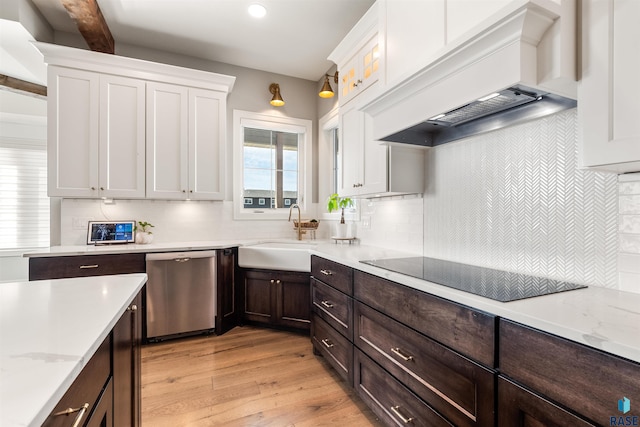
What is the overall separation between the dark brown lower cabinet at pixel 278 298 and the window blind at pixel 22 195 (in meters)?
3.38

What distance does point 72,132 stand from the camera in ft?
9.00

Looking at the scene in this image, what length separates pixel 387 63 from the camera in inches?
77.1

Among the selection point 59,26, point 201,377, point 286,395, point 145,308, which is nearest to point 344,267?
point 286,395

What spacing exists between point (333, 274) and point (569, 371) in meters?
1.48

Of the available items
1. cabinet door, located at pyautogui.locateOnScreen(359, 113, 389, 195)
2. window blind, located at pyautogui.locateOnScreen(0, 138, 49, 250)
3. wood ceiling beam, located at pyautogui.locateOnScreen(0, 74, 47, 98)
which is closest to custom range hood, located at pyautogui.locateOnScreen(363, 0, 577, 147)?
cabinet door, located at pyautogui.locateOnScreen(359, 113, 389, 195)

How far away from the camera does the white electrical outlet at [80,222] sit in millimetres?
2949

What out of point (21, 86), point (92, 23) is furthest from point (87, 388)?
point (21, 86)

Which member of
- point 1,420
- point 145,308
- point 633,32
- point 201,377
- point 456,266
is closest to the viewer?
point 1,420

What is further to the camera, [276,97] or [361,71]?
[276,97]

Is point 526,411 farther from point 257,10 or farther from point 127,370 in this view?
point 257,10

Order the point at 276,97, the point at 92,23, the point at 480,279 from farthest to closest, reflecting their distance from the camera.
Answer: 1. the point at 276,97
2. the point at 92,23
3. the point at 480,279

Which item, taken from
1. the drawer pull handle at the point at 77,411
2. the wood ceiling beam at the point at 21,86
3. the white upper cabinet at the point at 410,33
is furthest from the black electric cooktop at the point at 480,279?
the wood ceiling beam at the point at 21,86

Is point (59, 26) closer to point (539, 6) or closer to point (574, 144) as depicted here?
point (539, 6)

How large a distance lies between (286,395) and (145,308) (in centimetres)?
155
